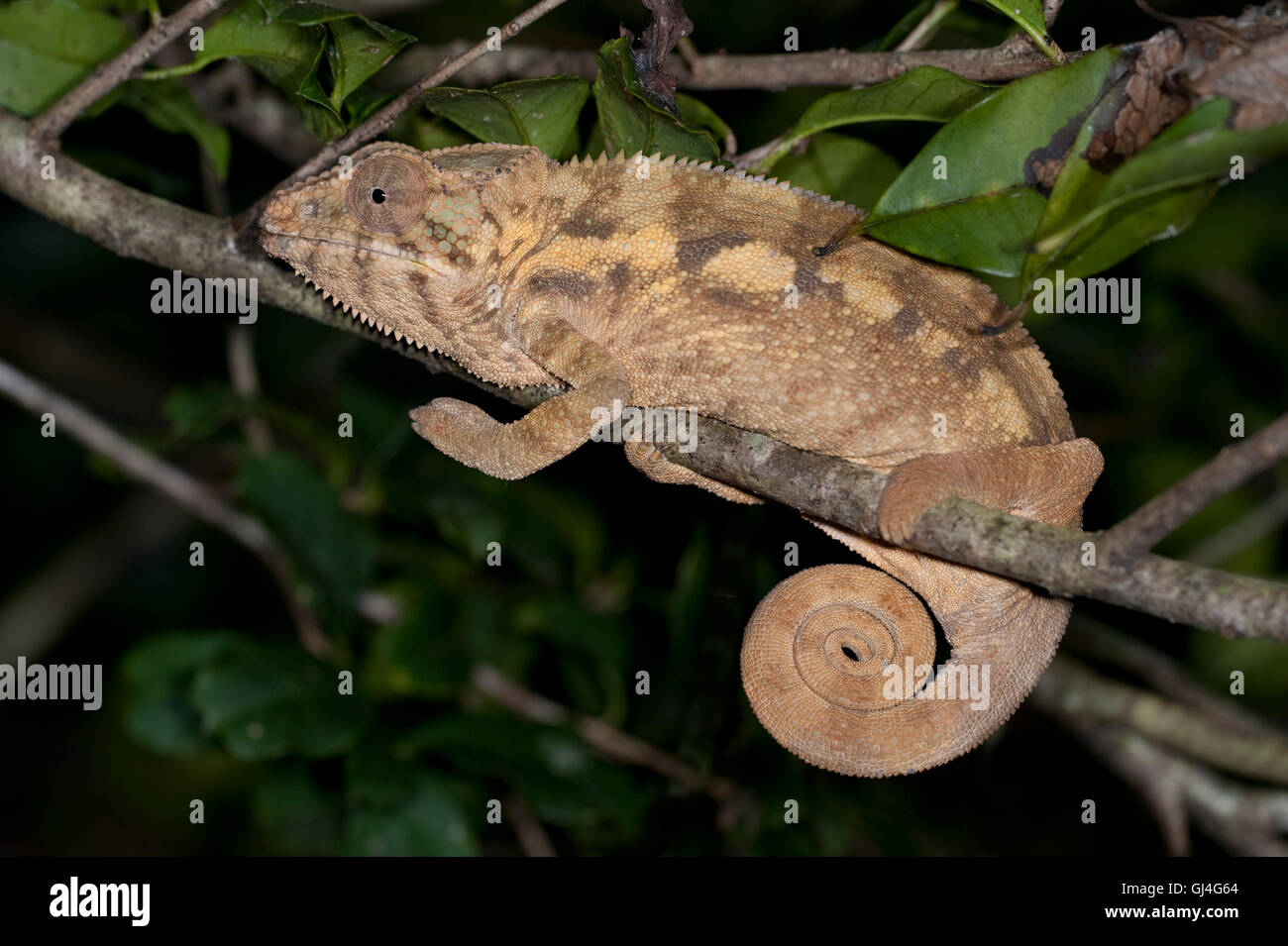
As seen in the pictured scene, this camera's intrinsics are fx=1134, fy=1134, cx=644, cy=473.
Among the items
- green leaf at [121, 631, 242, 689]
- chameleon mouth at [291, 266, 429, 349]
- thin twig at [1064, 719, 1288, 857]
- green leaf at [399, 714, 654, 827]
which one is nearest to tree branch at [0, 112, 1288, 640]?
chameleon mouth at [291, 266, 429, 349]

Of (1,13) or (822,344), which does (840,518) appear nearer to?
(822,344)

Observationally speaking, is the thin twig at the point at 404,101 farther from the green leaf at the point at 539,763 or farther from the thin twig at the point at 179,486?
the green leaf at the point at 539,763

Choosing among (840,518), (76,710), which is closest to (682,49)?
(840,518)

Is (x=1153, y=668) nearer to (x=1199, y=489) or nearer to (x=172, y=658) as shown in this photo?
(x=1199, y=489)

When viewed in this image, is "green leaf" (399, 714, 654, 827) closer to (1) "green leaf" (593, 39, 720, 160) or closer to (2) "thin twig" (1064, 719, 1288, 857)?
(1) "green leaf" (593, 39, 720, 160)

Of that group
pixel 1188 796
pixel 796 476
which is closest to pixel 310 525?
pixel 796 476

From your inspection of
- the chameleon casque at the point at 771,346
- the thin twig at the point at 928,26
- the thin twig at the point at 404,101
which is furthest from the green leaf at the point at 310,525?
the thin twig at the point at 928,26
